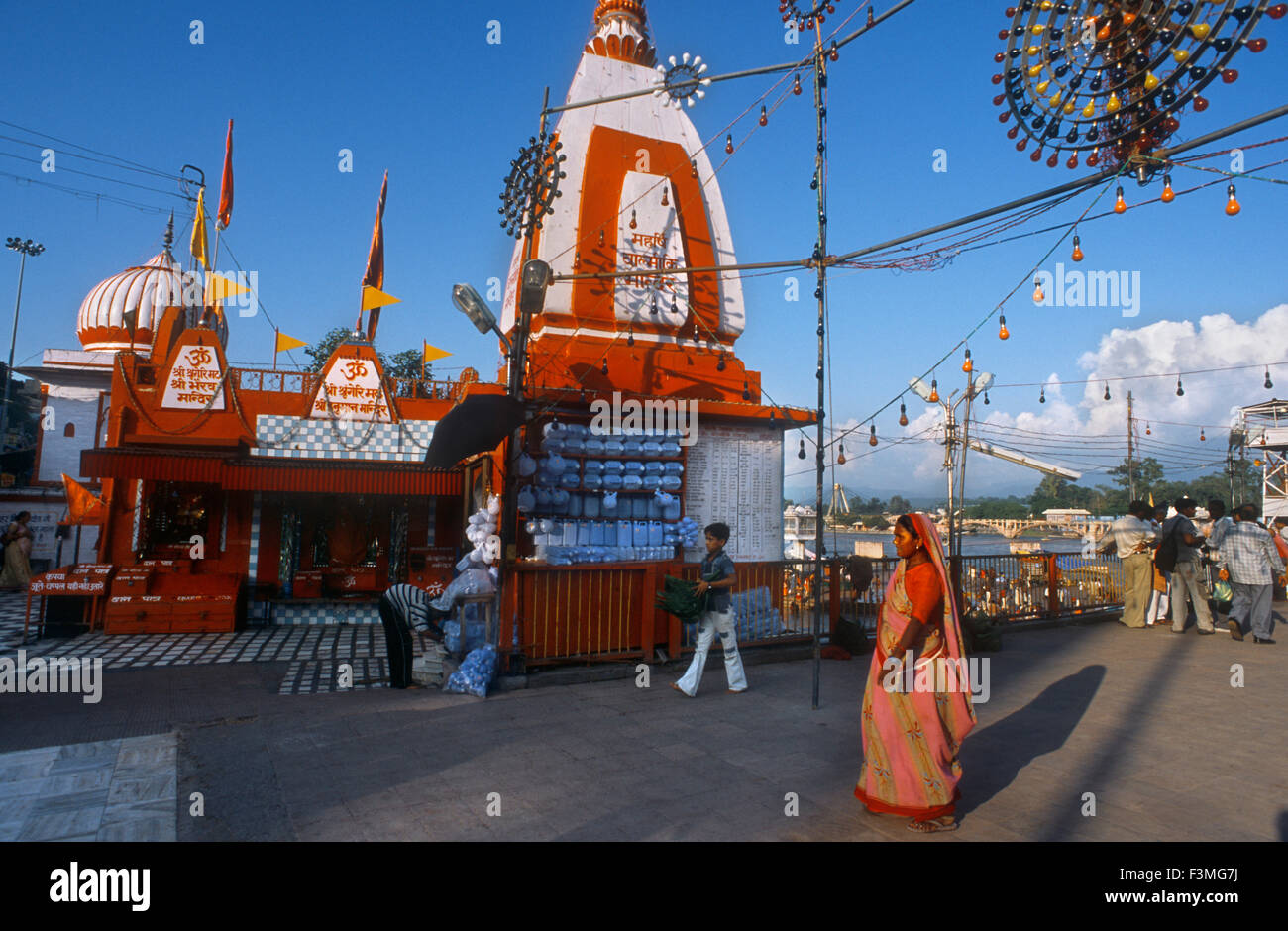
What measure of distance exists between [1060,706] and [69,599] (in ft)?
43.5

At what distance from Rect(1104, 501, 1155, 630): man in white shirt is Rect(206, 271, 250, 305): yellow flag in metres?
16.8

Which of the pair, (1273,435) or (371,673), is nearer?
(371,673)

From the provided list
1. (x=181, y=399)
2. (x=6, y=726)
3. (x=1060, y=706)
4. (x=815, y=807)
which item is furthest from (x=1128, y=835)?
(x=181, y=399)

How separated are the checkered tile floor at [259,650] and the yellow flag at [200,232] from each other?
772 cm

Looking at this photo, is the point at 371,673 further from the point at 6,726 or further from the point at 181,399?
the point at 181,399

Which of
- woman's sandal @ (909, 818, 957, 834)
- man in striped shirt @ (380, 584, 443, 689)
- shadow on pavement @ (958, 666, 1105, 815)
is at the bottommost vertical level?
shadow on pavement @ (958, 666, 1105, 815)

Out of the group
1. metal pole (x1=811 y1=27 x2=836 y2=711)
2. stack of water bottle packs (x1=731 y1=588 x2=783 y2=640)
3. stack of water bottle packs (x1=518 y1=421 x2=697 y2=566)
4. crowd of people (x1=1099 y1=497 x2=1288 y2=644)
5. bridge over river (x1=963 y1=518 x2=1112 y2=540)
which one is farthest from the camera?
bridge over river (x1=963 y1=518 x2=1112 y2=540)

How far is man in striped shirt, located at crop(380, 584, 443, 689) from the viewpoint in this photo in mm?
7402

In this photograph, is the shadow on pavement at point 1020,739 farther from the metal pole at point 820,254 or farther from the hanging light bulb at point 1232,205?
the hanging light bulb at point 1232,205

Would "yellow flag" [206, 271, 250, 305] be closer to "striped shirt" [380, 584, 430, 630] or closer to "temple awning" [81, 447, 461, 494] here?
"temple awning" [81, 447, 461, 494]

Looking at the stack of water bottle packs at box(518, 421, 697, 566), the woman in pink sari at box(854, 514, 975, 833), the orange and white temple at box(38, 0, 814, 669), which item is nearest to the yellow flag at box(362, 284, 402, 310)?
the orange and white temple at box(38, 0, 814, 669)

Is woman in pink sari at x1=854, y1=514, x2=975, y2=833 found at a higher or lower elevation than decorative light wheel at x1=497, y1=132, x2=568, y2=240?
lower
